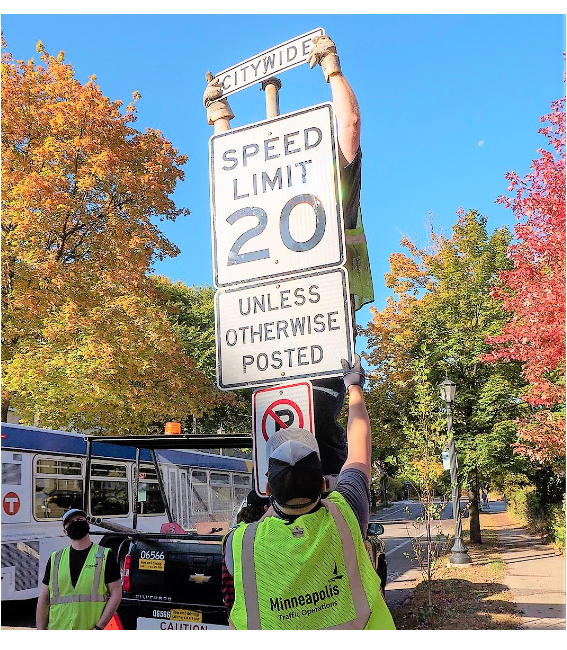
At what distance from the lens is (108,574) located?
4.43 m

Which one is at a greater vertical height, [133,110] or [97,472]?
[133,110]

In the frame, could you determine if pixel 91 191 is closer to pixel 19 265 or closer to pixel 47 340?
pixel 19 265

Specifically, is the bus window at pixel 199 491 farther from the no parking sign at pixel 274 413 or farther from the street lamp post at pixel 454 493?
the no parking sign at pixel 274 413

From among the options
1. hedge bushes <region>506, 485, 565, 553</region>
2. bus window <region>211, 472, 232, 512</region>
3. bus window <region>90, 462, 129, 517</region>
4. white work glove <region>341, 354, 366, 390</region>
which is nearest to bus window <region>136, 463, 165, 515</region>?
bus window <region>90, 462, 129, 517</region>

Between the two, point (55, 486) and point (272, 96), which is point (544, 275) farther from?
point (55, 486)

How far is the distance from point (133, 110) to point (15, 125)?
7.98ft

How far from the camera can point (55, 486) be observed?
11117 millimetres

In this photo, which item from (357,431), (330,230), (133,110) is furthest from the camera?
(133,110)

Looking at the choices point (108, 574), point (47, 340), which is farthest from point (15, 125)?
point (108, 574)

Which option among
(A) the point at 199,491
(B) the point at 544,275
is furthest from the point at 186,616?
(A) the point at 199,491

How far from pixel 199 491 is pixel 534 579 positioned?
20.7ft

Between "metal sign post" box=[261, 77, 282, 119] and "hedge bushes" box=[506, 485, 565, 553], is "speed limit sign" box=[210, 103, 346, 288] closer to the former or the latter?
"metal sign post" box=[261, 77, 282, 119]

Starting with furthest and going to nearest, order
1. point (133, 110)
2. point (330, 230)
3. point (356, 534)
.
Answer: point (133, 110) → point (330, 230) → point (356, 534)

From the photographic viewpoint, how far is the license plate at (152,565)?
491 centimetres
